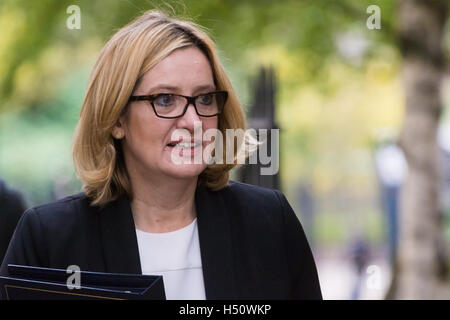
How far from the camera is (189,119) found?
1898 mm

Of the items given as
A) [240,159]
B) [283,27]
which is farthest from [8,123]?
[240,159]

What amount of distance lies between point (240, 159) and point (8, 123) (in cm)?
1999

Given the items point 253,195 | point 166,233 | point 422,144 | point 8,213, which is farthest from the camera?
point 422,144

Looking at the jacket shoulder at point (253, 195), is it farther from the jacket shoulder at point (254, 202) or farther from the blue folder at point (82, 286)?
the blue folder at point (82, 286)

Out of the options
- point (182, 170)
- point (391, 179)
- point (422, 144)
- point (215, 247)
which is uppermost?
point (182, 170)

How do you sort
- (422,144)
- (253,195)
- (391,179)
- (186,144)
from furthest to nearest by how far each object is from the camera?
(391,179) < (422,144) < (253,195) < (186,144)

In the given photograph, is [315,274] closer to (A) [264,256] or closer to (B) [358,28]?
(A) [264,256]

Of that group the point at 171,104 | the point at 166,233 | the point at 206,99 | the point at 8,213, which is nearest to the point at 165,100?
the point at 171,104

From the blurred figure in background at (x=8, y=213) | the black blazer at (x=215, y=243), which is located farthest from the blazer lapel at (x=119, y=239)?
the blurred figure in background at (x=8, y=213)

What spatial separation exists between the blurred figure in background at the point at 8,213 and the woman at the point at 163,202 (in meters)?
0.93

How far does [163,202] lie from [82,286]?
0.49 m

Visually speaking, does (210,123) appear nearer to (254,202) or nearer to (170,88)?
(170,88)

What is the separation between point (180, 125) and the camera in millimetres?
1909

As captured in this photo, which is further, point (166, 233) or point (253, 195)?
point (253, 195)
